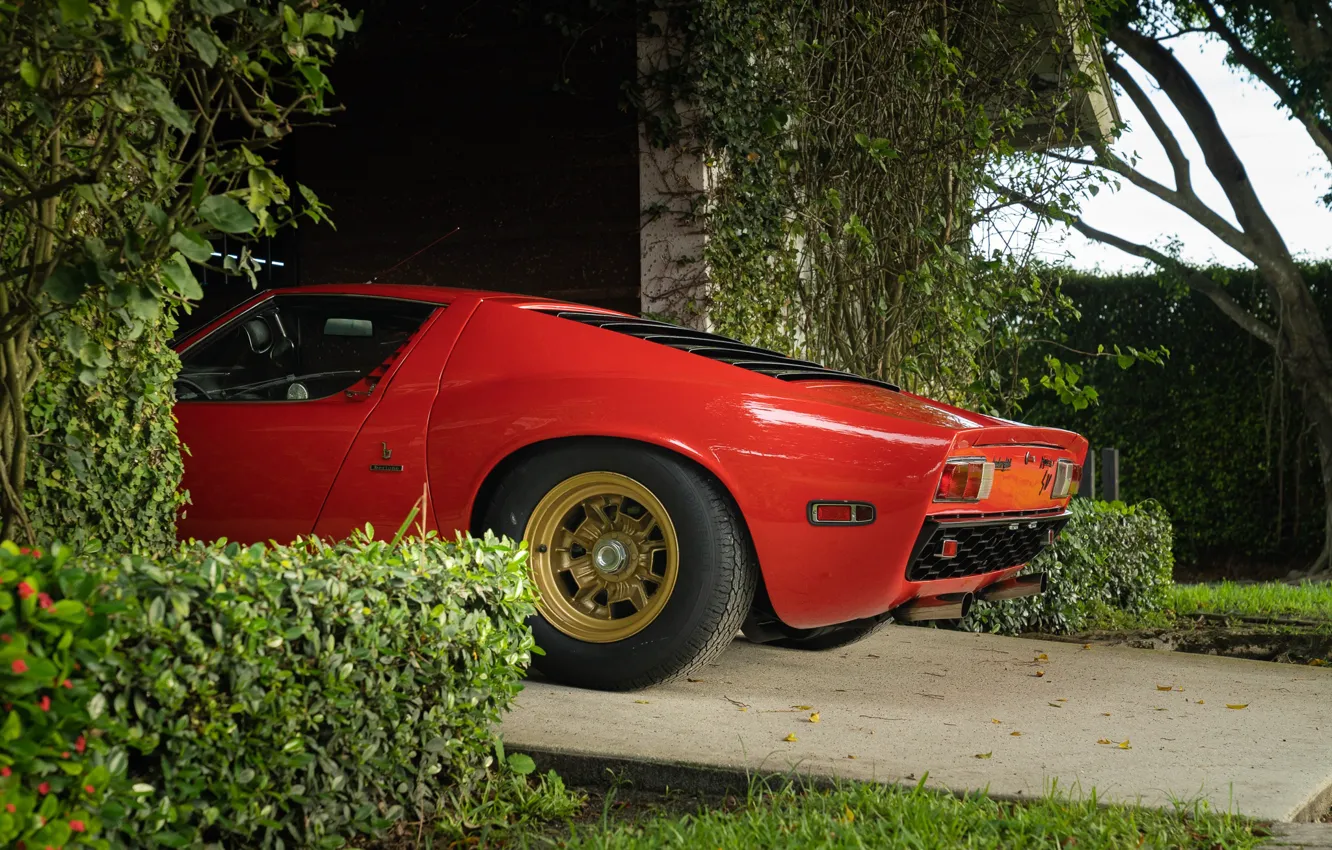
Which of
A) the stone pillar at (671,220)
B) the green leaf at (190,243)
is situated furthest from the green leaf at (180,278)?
the stone pillar at (671,220)

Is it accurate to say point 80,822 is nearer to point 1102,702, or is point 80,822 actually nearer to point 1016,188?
point 1102,702

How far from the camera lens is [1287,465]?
13180 mm

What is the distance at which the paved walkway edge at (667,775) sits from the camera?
139 inches

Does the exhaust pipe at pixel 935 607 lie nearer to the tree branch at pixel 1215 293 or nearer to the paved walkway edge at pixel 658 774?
the paved walkway edge at pixel 658 774

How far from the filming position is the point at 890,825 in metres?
3.14

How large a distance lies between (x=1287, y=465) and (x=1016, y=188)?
20.7 ft

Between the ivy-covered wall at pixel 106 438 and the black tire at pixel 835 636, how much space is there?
2442 millimetres

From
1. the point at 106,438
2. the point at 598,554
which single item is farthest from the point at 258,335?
the point at 598,554

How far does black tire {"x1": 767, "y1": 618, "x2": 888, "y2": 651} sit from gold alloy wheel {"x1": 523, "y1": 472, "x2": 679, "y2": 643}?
0.92m

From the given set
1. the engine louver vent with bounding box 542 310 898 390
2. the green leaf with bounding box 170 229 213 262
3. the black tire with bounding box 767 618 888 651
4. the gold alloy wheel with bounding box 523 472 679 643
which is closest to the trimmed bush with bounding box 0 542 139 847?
the green leaf with bounding box 170 229 213 262

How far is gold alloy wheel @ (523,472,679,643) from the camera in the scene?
14.4 ft

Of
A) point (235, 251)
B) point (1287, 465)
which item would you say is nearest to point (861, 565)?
point (235, 251)

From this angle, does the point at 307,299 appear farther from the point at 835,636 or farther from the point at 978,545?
the point at 978,545

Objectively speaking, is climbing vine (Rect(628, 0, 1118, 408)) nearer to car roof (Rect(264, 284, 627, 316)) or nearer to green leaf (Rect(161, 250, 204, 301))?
car roof (Rect(264, 284, 627, 316))
